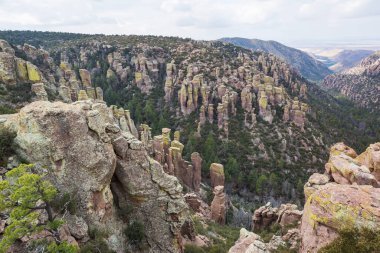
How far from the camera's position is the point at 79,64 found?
391 ft

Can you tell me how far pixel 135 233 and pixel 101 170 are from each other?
4965 millimetres

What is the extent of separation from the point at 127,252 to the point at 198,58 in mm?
99217

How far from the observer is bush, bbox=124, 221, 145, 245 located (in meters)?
19.2

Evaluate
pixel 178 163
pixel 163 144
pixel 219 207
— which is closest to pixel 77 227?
pixel 219 207

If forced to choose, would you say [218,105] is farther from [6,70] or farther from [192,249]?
[192,249]

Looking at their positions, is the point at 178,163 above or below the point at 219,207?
above

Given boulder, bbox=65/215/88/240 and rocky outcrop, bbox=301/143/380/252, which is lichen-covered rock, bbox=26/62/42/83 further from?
rocky outcrop, bbox=301/143/380/252

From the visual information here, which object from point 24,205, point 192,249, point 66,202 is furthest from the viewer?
point 192,249

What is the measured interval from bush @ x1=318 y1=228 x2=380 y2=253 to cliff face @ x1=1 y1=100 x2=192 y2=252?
10479mm

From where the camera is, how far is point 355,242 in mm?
13633

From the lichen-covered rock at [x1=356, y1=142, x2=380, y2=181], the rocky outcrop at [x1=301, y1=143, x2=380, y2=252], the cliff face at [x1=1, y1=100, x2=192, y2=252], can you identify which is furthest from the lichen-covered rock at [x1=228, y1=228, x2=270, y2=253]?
the lichen-covered rock at [x1=356, y1=142, x2=380, y2=181]

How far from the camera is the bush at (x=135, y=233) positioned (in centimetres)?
1923

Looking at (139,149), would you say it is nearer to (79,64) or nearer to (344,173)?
(344,173)

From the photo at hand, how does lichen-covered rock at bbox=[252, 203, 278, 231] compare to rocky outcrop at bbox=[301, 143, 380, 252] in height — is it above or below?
below
